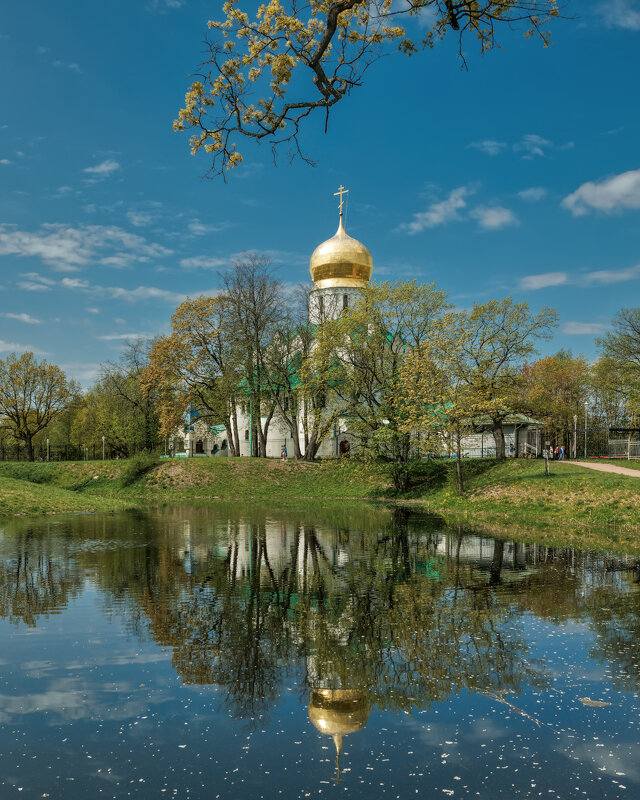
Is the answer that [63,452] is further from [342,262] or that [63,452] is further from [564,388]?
[564,388]

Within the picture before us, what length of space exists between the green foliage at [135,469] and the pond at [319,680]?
2794 cm

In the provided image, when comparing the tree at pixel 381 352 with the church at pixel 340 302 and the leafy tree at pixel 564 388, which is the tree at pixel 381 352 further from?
the leafy tree at pixel 564 388

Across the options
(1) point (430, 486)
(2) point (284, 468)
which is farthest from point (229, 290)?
(1) point (430, 486)

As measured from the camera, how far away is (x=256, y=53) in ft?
25.4

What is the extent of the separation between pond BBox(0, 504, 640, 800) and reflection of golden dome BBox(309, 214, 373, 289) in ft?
135

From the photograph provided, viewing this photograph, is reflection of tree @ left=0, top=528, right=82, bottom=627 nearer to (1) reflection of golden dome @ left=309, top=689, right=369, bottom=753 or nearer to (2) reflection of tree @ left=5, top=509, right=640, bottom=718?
(2) reflection of tree @ left=5, top=509, right=640, bottom=718

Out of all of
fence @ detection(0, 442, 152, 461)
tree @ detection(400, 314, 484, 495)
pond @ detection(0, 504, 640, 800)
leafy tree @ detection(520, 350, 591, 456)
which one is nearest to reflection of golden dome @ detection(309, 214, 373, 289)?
leafy tree @ detection(520, 350, 591, 456)

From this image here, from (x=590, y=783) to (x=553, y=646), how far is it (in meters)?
3.46

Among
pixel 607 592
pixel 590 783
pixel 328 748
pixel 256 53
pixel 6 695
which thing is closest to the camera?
pixel 590 783

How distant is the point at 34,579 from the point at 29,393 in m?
53.8

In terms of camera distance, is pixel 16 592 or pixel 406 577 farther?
pixel 406 577

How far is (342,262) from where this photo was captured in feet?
171

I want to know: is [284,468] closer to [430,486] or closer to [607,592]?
[430,486]

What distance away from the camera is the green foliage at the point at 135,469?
41.1 m
